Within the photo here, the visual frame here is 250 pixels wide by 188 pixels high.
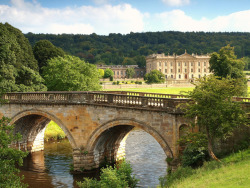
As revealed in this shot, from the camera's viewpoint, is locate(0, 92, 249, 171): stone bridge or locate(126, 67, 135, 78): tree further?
locate(126, 67, 135, 78): tree

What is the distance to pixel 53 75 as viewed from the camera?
166 ft

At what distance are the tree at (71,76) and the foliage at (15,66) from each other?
176 centimetres

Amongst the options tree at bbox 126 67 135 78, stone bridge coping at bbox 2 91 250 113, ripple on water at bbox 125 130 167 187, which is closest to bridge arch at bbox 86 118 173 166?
stone bridge coping at bbox 2 91 250 113

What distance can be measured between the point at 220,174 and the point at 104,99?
1332cm

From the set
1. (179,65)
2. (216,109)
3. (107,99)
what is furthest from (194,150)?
(179,65)

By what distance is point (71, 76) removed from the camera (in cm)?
4850

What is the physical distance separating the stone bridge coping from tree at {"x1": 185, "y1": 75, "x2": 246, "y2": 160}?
2237mm

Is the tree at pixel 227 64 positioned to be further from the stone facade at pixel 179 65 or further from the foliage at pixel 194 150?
the stone facade at pixel 179 65

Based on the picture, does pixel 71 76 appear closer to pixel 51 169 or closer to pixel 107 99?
pixel 51 169

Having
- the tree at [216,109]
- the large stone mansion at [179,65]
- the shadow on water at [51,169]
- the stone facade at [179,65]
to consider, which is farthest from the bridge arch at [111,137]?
the stone facade at [179,65]

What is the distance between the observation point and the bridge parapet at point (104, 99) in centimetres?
2430

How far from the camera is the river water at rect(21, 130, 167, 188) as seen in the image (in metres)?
28.6

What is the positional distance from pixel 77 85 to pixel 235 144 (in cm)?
3037

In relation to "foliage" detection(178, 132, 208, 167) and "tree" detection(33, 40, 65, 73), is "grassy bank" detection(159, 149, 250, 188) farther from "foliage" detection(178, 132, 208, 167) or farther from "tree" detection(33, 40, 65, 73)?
"tree" detection(33, 40, 65, 73)
